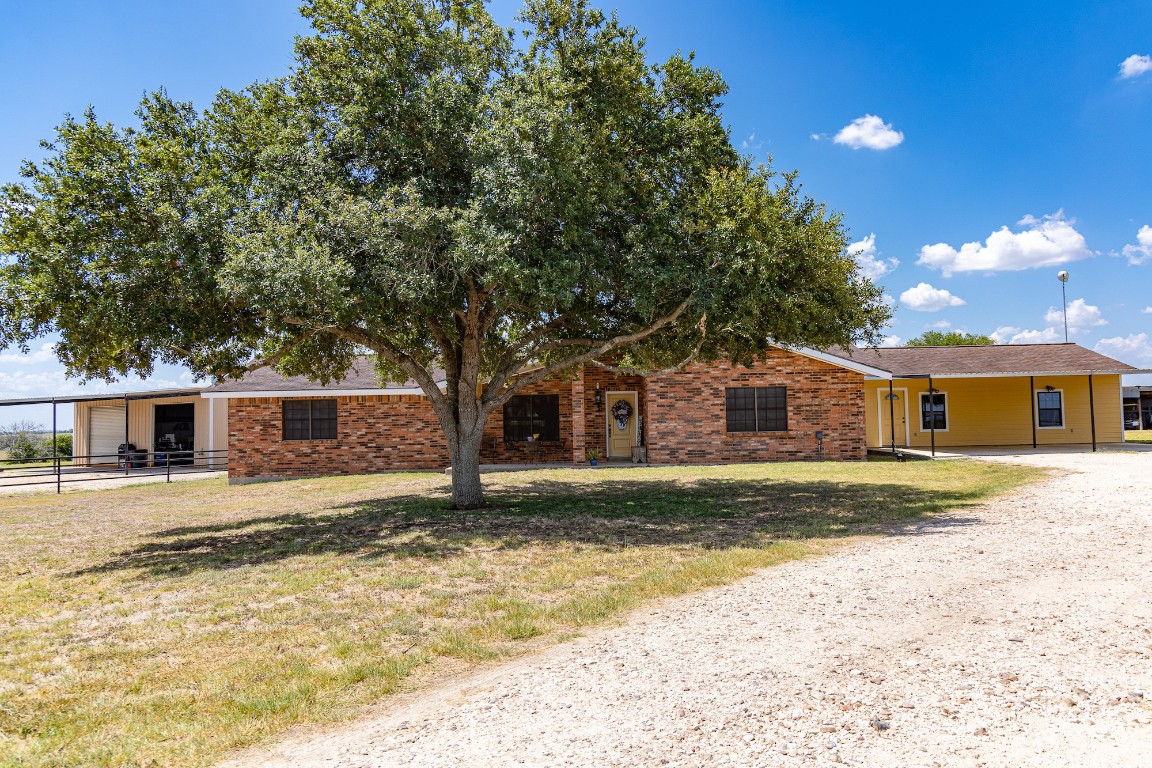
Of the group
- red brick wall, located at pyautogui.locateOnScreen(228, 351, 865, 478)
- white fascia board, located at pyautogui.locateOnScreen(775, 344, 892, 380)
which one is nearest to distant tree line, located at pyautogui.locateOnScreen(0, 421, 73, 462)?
red brick wall, located at pyautogui.locateOnScreen(228, 351, 865, 478)

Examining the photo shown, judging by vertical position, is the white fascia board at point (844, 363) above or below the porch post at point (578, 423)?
above

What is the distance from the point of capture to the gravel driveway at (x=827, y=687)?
3213 mm

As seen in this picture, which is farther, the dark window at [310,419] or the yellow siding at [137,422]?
the yellow siding at [137,422]

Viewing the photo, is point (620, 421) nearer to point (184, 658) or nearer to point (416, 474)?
point (416, 474)

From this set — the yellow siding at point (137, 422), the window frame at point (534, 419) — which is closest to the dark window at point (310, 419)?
the window frame at point (534, 419)

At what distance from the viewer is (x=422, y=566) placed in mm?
7598

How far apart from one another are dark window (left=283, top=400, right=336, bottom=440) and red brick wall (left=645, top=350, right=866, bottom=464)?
9.17 metres

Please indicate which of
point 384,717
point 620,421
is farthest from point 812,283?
point 620,421

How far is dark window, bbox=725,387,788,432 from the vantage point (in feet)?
66.7

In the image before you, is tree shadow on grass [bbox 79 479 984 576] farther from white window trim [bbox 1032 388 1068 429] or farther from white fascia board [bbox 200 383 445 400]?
white window trim [bbox 1032 388 1068 429]

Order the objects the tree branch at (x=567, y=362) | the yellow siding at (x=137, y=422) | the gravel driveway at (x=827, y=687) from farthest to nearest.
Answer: the yellow siding at (x=137, y=422)
the tree branch at (x=567, y=362)
the gravel driveway at (x=827, y=687)

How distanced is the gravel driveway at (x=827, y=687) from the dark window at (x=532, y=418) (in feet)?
52.0

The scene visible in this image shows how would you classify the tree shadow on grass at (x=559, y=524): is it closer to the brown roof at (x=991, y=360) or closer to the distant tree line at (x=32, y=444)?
the brown roof at (x=991, y=360)

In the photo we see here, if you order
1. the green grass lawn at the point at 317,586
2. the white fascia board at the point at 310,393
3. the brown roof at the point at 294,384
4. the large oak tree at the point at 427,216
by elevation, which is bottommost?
the green grass lawn at the point at 317,586
